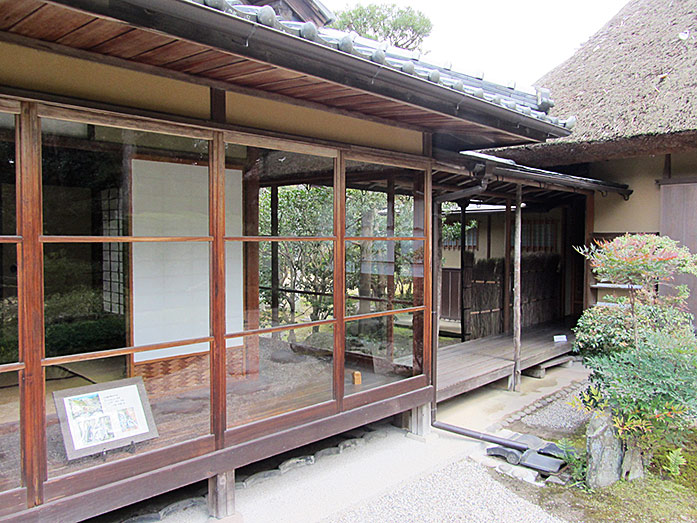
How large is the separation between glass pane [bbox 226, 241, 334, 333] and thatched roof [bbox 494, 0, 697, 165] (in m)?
4.84

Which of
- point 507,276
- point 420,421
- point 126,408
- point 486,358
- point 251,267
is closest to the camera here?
point 126,408

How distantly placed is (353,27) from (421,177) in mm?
11789

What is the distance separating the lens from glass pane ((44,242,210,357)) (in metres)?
3.24

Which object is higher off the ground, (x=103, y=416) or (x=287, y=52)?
(x=287, y=52)

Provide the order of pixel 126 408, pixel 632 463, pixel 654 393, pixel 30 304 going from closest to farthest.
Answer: pixel 30 304
pixel 126 408
pixel 654 393
pixel 632 463

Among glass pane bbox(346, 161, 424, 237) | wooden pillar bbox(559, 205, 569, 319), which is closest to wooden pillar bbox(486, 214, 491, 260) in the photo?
wooden pillar bbox(559, 205, 569, 319)

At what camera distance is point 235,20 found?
2059mm

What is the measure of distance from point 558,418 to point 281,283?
10.5 ft

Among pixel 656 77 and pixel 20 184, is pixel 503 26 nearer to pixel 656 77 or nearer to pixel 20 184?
pixel 656 77

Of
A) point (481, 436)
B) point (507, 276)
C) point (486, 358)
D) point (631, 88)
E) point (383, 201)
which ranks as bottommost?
point (481, 436)

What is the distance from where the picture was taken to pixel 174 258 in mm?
3424

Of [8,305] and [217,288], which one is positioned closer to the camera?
[8,305]

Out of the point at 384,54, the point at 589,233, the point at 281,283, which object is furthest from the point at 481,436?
the point at 589,233

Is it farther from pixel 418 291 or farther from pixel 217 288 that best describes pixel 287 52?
pixel 418 291
